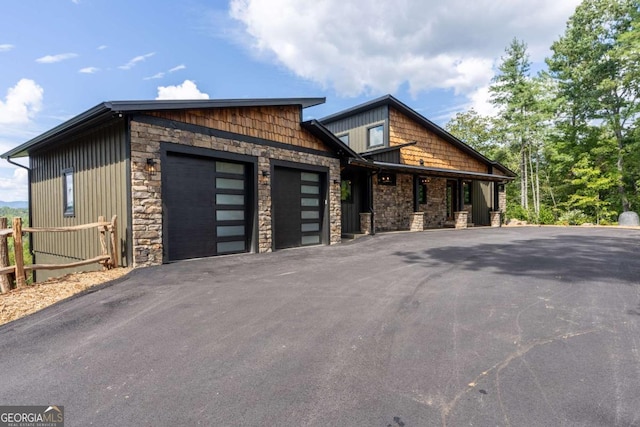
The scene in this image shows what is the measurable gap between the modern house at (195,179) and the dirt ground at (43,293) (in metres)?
0.88

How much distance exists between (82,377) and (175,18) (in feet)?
32.6

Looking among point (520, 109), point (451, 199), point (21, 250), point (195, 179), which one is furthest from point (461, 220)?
point (21, 250)

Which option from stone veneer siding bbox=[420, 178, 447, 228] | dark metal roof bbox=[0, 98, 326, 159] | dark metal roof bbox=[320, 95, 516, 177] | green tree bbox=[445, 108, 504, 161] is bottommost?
stone veneer siding bbox=[420, 178, 447, 228]

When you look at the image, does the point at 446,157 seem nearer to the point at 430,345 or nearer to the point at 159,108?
the point at 159,108

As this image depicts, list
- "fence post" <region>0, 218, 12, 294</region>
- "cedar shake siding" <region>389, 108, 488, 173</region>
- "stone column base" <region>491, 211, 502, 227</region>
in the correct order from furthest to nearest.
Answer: "stone column base" <region>491, 211, 502, 227</region>, "cedar shake siding" <region>389, 108, 488, 173</region>, "fence post" <region>0, 218, 12, 294</region>

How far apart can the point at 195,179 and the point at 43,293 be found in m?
3.83

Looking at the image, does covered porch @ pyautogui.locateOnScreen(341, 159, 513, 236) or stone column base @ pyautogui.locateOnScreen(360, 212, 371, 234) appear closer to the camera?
stone column base @ pyautogui.locateOnScreen(360, 212, 371, 234)

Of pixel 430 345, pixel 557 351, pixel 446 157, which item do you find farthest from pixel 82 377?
pixel 446 157

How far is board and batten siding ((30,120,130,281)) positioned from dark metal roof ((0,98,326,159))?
14.0 inches

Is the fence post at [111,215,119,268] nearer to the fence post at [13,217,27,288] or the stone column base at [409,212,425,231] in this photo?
the fence post at [13,217,27,288]

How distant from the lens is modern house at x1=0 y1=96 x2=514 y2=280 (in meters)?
6.84

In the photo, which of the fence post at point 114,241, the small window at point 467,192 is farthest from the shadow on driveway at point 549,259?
the small window at point 467,192

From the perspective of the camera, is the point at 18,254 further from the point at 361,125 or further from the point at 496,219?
the point at 496,219

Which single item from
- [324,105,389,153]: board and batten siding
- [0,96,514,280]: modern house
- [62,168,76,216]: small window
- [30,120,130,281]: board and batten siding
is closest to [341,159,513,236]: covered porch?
[0,96,514,280]: modern house
